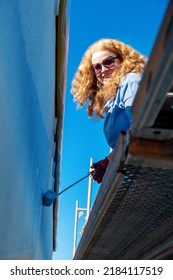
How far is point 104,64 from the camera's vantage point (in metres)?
2.42

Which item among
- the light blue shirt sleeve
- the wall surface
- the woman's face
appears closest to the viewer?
the wall surface

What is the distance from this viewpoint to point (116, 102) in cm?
211

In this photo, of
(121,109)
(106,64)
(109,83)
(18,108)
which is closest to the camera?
(18,108)

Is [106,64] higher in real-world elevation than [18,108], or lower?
higher

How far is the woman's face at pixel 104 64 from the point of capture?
2391 mm

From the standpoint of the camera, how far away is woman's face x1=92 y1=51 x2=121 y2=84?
2.39 meters

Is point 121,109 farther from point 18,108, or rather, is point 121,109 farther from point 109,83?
point 18,108

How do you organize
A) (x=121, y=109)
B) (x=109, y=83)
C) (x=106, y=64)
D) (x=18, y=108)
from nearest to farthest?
(x=18, y=108) → (x=121, y=109) → (x=109, y=83) → (x=106, y=64)

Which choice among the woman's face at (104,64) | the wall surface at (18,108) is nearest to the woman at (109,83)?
the woman's face at (104,64)

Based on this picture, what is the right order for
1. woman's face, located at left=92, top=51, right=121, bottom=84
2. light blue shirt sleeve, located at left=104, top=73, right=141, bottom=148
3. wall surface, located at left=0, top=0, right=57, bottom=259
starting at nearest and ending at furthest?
wall surface, located at left=0, top=0, right=57, bottom=259
light blue shirt sleeve, located at left=104, top=73, right=141, bottom=148
woman's face, located at left=92, top=51, right=121, bottom=84

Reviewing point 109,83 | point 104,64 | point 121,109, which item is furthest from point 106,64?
point 121,109

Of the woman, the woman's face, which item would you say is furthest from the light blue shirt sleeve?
the woman's face

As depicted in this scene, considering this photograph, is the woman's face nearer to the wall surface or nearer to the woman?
the woman

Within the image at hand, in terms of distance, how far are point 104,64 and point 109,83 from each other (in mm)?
206
